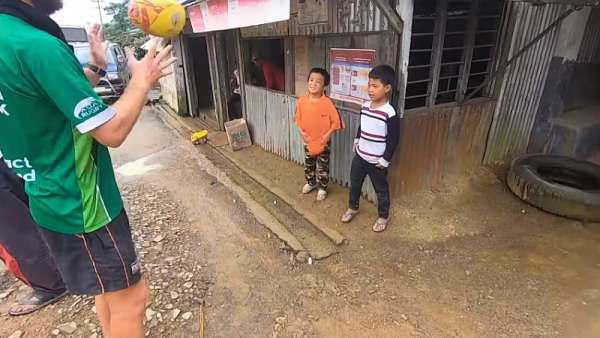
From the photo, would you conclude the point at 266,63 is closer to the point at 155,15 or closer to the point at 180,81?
the point at 155,15

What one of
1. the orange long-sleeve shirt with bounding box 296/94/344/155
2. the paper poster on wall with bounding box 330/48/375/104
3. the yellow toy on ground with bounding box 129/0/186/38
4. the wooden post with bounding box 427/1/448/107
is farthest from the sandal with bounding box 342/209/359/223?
the yellow toy on ground with bounding box 129/0/186/38

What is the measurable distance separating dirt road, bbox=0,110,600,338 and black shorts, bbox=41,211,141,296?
1.15 meters

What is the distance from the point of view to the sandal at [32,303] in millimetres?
2822

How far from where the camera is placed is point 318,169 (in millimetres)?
4539

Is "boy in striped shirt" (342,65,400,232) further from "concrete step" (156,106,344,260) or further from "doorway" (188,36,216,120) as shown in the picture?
"doorway" (188,36,216,120)

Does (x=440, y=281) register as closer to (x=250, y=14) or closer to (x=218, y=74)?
(x=250, y=14)

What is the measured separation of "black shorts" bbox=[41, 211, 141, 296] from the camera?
64.7 inches

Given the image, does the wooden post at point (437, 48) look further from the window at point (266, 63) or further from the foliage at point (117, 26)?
the foliage at point (117, 26)

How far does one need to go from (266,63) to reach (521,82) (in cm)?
394

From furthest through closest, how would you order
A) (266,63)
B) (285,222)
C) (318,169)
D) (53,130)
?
(266,63) → (318,169) → (285,222) → (53,130)

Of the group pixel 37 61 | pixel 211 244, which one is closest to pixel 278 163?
pixel 211 244

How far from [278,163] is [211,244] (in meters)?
2.42

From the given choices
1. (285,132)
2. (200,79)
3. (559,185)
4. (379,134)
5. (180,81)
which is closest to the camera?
(379,134)

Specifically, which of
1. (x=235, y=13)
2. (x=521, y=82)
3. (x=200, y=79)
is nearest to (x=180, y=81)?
(x=200, y=79)
